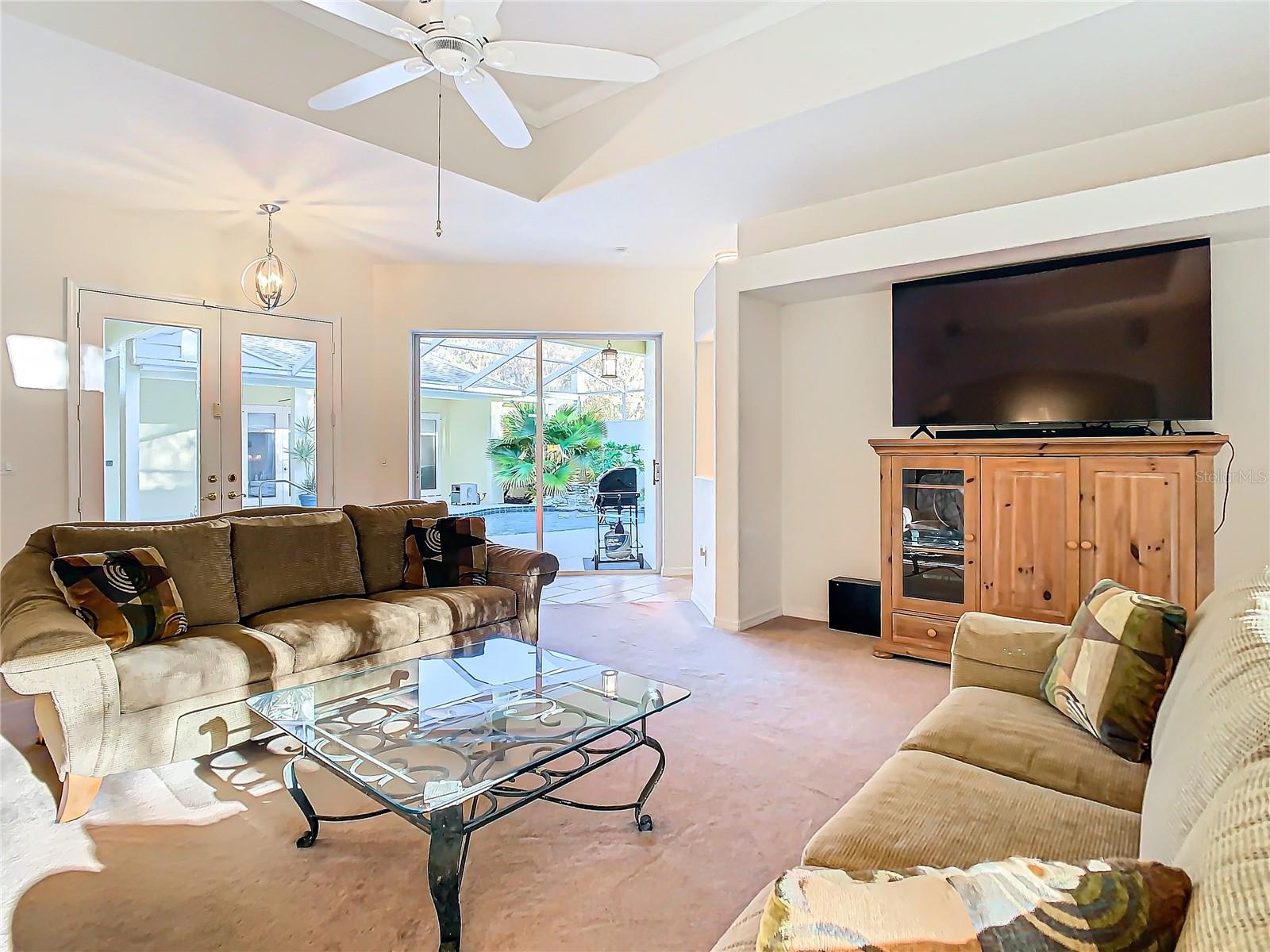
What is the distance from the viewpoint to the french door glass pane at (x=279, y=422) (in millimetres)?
5188

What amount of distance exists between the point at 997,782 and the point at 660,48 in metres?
3.60

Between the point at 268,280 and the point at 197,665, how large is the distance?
10.3 ft

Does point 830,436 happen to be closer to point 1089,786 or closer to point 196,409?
point 1089,786

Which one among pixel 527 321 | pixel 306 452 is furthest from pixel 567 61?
pixel 306 452

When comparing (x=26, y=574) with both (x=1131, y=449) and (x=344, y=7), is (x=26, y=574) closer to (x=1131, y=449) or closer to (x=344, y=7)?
(x=344, y=7)

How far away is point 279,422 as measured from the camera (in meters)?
5.34

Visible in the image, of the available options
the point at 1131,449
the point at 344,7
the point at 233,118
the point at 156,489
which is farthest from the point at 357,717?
the point at 156,489

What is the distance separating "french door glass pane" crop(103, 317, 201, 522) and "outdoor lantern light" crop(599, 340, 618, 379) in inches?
124

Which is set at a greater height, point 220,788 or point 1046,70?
point 1046,70

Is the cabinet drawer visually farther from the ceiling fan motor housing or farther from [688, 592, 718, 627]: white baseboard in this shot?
the ceiling fan motor housing

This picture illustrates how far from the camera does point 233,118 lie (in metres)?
3.31

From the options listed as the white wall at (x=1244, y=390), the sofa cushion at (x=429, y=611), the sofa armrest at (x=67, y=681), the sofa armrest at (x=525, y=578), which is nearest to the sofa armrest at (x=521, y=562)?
the sofa armrest at (x=525, y=578)

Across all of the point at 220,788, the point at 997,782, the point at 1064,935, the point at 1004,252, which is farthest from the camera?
the point at 1004,252

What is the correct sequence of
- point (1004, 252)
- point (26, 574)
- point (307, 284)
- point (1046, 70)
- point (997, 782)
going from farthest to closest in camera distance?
point (307, 284) < point (1004, 252) < point (1046, 70) < point (26, 574) < point (997, 782)
